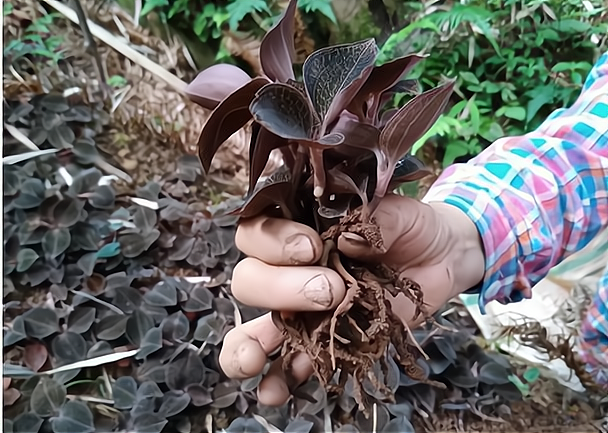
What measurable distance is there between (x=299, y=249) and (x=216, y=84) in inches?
4.4

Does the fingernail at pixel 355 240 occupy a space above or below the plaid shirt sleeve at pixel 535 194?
above

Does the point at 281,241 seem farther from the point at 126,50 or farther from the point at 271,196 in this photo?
the point at 126,50

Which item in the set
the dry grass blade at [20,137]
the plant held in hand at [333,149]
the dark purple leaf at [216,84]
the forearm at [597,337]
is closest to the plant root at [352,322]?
the plant held in hand at [333,149]

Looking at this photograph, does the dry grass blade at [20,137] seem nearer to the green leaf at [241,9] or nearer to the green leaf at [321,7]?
the green leaf at [241,9]

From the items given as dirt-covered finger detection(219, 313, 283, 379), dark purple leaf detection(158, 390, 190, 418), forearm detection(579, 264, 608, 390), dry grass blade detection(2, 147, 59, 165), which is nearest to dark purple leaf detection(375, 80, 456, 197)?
dirt-covered finger detection(219, 313, 283, 379)

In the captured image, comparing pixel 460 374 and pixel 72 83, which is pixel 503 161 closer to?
pixel 460 374

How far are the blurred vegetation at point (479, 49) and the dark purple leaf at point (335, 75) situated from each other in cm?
60

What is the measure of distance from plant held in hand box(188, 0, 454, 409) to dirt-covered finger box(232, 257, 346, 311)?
0.01m

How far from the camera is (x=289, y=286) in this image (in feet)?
1.15

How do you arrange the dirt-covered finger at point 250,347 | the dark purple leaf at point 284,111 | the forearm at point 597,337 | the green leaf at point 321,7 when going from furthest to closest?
the green leaf at point 321,7
the forearm at point 597,337
the dirt-covered finger at point 250,347
the dark purple leaf at point 284,111

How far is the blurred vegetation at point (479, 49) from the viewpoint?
36.6 inches

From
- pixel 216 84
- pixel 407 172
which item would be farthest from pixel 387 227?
pixel 216 84

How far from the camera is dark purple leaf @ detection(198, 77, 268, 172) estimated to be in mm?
321

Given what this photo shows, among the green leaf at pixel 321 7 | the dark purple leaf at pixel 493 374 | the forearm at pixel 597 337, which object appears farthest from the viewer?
the green leaf at pixel 321 7
